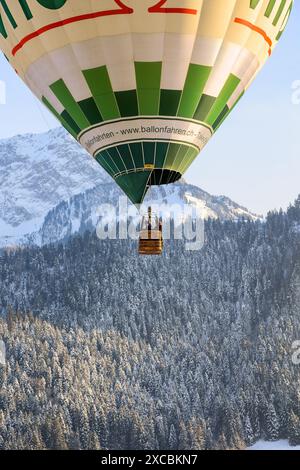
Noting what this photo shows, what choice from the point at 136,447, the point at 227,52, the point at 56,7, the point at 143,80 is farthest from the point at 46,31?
the point at 136,447

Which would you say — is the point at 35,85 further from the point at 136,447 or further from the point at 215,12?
the point at 136,447

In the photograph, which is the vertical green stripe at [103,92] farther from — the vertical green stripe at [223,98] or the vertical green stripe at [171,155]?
the vertical green stripe at [223,98]

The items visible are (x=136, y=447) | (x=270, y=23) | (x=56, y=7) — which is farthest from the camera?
(x=136, y=447)

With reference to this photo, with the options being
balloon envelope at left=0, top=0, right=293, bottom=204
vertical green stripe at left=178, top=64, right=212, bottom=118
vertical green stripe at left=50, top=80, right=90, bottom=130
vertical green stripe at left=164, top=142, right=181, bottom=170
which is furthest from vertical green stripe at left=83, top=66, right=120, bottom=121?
vertical green stripe at left=178, top=64, right=212, bottom=118

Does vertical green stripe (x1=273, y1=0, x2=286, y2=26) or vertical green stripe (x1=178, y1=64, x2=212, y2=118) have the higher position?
vertical green stripe (x1=273, y1=0, x2=286, y2=26)

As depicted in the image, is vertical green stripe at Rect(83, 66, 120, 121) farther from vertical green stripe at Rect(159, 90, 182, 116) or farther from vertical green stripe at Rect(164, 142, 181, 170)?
vertical green stripe at Rect(164, 142, 181, 170)

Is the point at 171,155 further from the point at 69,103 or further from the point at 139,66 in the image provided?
the point at 69,103

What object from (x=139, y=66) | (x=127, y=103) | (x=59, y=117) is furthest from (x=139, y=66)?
(x=59, y=117)
